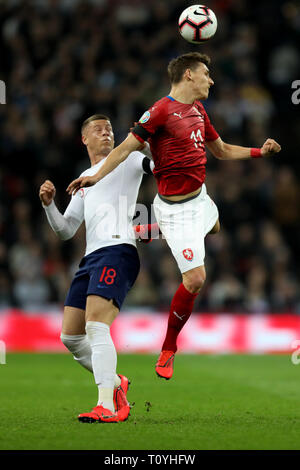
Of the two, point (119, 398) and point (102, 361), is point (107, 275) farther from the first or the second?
point (119, 398)

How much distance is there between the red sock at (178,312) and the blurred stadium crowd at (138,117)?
627 centimetres

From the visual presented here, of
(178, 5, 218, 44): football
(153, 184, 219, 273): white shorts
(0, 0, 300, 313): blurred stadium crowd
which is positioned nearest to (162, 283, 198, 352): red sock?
(153, 184, 219, 273): white shorts

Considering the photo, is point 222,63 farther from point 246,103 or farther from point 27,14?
point 27,14

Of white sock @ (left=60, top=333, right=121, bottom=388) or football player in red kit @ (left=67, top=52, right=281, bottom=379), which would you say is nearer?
football player in red kit @ (left=67, top=52, right=281, bottom=379)

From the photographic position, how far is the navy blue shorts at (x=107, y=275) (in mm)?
5934

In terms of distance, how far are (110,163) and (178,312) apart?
1.29 m

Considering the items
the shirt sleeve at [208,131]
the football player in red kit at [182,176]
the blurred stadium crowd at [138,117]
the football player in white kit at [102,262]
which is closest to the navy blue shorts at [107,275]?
the football player in white kit at [102,262]

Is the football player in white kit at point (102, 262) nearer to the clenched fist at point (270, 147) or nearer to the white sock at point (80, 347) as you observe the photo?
the white sock at point (80, 347)

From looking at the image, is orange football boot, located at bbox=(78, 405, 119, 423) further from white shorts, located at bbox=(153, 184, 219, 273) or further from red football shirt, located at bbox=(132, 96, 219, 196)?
red football shirt, located at bbox=(132, 96, 219, 196)

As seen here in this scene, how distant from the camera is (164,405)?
284 inches

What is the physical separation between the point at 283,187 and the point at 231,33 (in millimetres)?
3543

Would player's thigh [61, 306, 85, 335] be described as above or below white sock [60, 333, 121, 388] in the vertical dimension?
above

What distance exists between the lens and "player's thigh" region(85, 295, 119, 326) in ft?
19.3

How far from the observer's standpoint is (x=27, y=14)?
1506 cm
